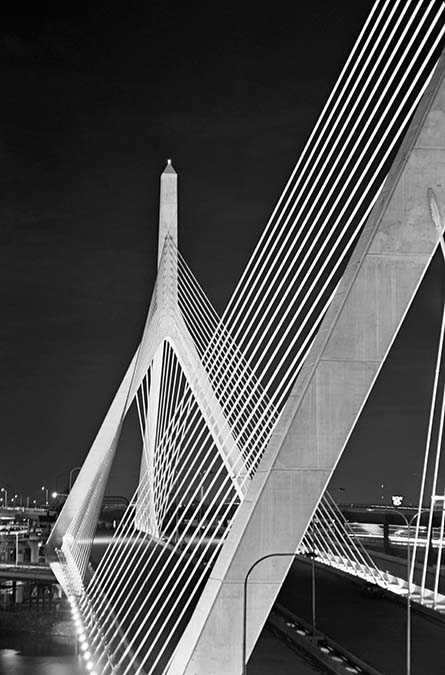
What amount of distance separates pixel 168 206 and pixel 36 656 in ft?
49.4

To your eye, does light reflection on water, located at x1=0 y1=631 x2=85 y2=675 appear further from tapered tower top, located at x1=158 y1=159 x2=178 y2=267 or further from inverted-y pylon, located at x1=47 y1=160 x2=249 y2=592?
tapered tower top, located at x1=158 y1=159 x2=178 y2=267

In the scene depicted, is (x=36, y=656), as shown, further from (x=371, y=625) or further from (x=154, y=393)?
(x=154, y=393)

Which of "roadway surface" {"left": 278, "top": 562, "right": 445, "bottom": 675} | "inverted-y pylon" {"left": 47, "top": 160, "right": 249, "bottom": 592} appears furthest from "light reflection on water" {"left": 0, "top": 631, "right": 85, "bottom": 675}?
"roadway surface" {"left": 278, "top": 562, "right": 445, "bottom": 675}

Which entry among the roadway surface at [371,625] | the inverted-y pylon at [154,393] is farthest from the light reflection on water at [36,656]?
the roadway surface at [371,625]

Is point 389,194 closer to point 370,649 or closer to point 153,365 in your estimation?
point 370,649

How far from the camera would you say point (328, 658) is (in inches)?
838

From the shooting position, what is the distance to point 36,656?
32469 millimetres

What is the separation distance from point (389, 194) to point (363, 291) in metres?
0.96

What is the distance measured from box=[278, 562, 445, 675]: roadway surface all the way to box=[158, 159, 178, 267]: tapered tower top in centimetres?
1217

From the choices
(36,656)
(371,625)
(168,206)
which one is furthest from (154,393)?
(371,625)

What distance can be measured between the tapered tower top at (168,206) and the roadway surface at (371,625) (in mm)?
12167

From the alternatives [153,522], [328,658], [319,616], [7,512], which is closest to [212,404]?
[319,616]

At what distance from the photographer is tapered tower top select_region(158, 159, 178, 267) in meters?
38.3

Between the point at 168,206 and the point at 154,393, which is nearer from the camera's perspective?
the point at 168,206
